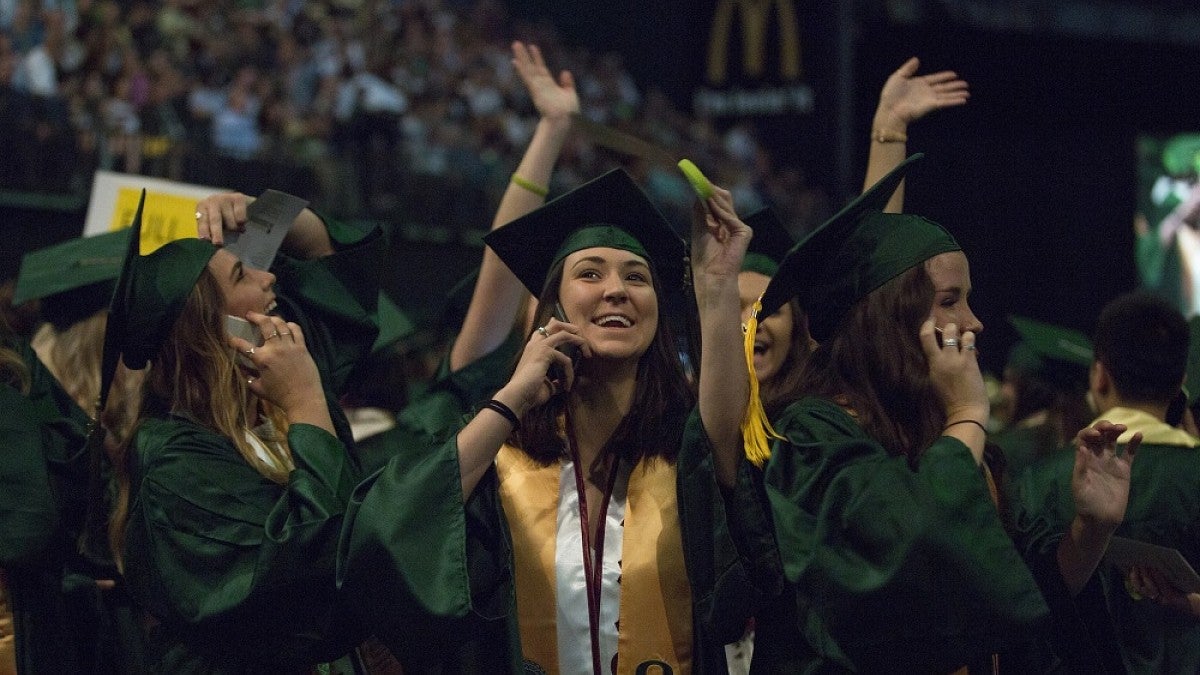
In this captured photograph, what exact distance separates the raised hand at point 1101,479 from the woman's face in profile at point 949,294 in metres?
0.33

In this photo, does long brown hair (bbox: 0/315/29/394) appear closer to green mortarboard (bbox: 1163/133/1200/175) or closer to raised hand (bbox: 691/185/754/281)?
raised hand (bbox: 691/185/754/281)

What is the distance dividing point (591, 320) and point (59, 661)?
Answer: 172 cm

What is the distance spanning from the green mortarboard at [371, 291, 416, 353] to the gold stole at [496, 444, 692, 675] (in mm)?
1429

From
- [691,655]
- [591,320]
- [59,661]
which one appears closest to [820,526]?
[691,655]

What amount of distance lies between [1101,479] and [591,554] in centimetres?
106

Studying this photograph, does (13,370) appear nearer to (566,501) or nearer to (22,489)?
(22,489)

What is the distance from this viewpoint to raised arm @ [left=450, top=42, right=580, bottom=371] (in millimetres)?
4465

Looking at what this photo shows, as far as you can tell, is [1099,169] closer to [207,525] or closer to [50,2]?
[50,2]

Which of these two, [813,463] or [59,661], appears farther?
[59,661]

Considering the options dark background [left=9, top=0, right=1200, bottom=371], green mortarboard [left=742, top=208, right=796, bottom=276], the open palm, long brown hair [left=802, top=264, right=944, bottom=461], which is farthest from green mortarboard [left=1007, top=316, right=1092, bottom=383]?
dark background [left=9, top=0, right=1200, bottom=371]

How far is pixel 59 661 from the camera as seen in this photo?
4047mm

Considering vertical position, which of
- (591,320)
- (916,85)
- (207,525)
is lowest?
(207,525)

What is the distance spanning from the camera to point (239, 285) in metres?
3.80

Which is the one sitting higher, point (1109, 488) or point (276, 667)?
point (1109, 488)
